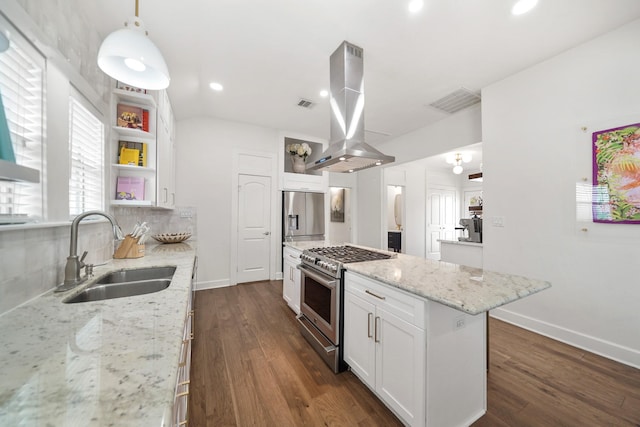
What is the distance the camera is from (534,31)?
7.00 ft

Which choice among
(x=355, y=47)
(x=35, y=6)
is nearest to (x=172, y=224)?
(x=35, y=6)

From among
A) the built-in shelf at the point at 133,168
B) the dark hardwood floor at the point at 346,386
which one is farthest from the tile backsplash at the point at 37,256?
the dark hardwood floor at the point at 346,386

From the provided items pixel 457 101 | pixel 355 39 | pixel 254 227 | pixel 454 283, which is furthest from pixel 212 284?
pixel 457 101

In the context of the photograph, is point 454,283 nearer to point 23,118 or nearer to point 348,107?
point 348,107

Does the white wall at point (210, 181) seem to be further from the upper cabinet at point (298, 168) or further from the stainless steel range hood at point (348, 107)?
the stainless steel range hood at point (348, 107)

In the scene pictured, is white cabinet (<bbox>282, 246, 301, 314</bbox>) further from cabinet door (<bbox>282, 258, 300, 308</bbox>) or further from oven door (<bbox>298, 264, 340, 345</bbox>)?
oven door (<bbox>298, 264, 340, 345</bbox>)

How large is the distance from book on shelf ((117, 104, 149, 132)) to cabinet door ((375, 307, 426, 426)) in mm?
2577

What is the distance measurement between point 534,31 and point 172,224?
487cm

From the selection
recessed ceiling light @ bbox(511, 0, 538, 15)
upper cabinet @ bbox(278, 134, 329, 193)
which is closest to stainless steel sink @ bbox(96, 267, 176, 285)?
upper cabinet @ bbox(278, 134, 329, 193)

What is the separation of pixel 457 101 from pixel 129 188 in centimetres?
417

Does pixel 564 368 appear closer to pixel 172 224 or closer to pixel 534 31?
pixel 534 31

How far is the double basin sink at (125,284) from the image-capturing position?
51.7 inches

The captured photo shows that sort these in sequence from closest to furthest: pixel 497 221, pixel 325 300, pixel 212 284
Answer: pixel 325 300 < pixel 497 221 < pixel 212 284

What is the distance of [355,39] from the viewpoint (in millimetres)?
2248
